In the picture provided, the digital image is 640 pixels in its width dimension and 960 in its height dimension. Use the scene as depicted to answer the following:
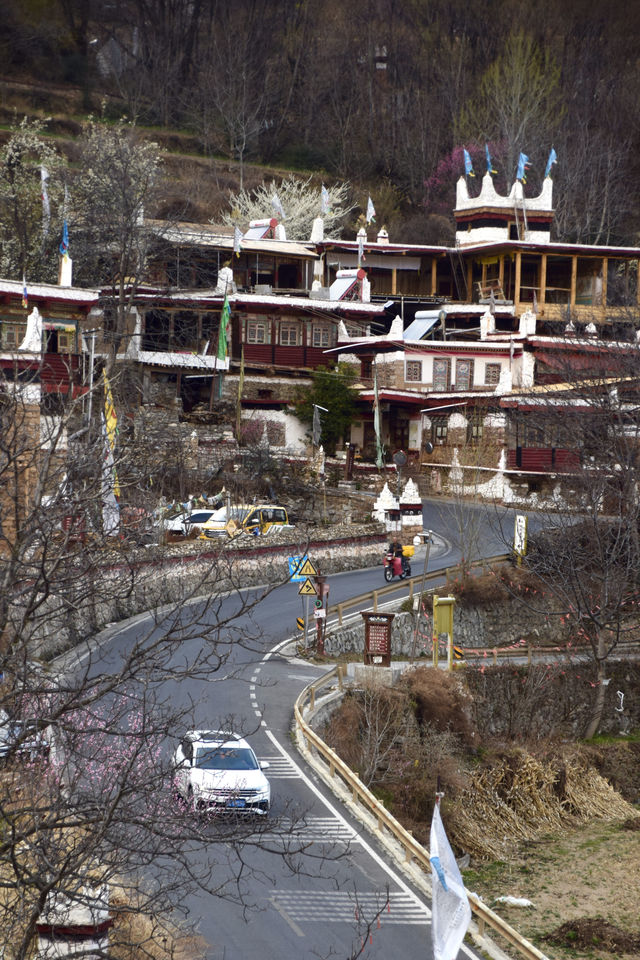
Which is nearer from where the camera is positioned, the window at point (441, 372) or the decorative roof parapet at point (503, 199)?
the window at point (441, 372)

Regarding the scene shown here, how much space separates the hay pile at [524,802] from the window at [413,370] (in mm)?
29877

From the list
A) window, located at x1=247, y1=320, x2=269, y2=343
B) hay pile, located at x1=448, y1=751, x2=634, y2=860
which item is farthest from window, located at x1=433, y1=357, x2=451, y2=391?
hay pile, located at x1=448, y1=751, x2=634, y2=860

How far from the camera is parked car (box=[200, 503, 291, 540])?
3819cm

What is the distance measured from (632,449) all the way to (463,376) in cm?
1823

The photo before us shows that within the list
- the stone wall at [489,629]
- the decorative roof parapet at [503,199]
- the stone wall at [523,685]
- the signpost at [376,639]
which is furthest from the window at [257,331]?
the signpost at [376,639]

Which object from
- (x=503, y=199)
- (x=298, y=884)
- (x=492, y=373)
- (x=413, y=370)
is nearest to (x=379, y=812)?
(x=298, y=884)

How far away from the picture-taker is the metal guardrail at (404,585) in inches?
1316

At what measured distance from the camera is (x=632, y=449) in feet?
134

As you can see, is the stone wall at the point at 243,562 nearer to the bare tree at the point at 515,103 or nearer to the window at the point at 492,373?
the window at the point at 492,373

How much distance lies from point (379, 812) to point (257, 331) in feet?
138

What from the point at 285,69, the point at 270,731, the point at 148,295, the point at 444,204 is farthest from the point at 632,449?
the point at 285,69

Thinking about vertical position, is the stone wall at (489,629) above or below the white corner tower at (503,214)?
below

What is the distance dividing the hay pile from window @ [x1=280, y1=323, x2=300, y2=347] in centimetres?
3387

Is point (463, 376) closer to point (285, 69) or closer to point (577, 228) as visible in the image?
point (577, 228)
